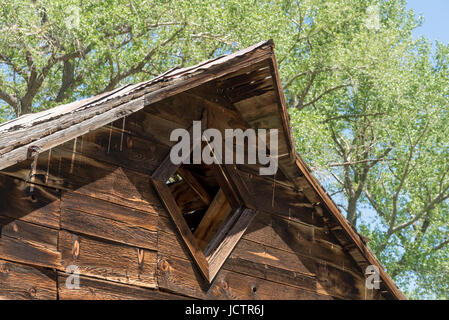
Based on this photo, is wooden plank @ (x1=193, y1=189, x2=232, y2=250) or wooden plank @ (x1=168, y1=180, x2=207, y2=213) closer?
wooden plank @ (x1=193, y1=189, x2=232, y2=250)

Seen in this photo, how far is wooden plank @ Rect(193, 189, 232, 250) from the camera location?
25.4 ft

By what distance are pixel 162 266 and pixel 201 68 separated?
184cm

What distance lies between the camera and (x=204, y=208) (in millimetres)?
8984

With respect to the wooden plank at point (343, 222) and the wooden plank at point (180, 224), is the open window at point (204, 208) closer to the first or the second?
the wooden plank at point (180, 224)

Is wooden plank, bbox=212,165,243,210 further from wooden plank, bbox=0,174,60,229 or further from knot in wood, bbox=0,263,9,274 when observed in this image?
knot in wood, bbox=0,263,9,274

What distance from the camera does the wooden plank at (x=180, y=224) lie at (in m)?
6.11

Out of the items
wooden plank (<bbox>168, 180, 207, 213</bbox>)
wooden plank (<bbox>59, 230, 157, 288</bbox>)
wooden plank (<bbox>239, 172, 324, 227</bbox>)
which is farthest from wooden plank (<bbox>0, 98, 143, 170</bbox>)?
wooden plank (<bbox>168, 180, 207, 213</bbox>)

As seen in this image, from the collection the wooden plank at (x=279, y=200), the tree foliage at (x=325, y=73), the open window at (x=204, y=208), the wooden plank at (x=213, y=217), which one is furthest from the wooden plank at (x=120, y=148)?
the tree foliage at (x=325, y=73)

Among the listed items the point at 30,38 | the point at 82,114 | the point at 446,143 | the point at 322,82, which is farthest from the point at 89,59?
the point at 82,114

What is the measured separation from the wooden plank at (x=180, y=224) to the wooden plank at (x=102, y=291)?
0.51 metres

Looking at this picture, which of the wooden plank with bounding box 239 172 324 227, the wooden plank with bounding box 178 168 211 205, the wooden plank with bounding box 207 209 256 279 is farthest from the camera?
the wooden plank with bounding box 178 168 211 205

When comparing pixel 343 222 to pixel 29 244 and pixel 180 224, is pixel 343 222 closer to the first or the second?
pixel 180 224

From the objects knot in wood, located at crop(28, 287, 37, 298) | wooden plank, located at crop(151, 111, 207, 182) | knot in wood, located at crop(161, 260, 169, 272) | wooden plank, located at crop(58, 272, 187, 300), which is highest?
wooden plank, located at crop(151, 111, 207, 182)

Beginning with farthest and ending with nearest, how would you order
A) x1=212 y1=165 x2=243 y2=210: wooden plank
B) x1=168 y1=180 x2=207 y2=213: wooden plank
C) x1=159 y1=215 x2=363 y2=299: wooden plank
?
x1=168 y1=180 x2=207 y2=213: wooden plank
x1=212 y1=165 x2=243 y2=210: wooden plank
x1=159 y1=215 x2=363 y2=299: wooden plank
